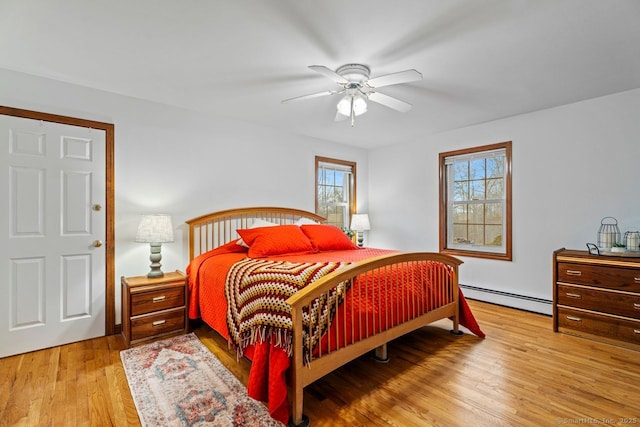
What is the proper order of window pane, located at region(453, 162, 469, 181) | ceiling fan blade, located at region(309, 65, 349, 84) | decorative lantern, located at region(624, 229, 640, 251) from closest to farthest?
ceiling fan blade, located at region(309, 65, 349, 84), decorative lantern, located at region(624, 229, 640, 251), window pane, located at region(453, 162, 469, 181)

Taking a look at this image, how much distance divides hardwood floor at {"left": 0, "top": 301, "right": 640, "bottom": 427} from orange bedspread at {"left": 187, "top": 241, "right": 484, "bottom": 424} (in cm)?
25

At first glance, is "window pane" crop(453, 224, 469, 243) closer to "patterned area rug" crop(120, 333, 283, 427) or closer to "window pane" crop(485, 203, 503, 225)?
"window pane" crop(485, 203, 503, 225)

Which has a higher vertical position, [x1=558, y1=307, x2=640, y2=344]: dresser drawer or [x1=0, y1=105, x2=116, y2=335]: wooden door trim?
[x1=0, y1=105, x2=116, y2=335]: wooden door trim

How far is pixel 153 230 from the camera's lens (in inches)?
110

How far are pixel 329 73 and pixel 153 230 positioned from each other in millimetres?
2087

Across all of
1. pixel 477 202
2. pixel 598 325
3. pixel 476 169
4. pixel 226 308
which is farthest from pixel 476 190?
pixel 226 308

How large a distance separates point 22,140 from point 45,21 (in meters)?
1.16

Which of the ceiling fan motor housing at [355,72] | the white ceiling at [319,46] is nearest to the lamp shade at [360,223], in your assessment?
the white ceiling at [319,46]

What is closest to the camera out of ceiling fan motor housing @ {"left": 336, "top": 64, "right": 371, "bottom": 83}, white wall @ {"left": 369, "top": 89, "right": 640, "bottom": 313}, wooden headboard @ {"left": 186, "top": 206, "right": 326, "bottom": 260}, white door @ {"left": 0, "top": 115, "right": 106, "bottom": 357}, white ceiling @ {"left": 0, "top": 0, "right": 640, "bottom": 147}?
white ceiling @ {"left": 0, "top": 0, "right": 640, "bottom": 147}

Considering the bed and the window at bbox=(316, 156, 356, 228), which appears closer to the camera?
the bed

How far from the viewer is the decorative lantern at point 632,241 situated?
8.86ft

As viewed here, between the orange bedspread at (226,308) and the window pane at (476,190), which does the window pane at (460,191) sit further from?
the orange bedspread at (226,308)

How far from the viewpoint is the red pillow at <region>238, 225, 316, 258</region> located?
302 centimetres

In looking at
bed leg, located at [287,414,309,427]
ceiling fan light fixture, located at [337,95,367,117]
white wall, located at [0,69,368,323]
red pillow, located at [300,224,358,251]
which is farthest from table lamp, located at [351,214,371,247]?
bed leg, located at [287,414,309,427]
